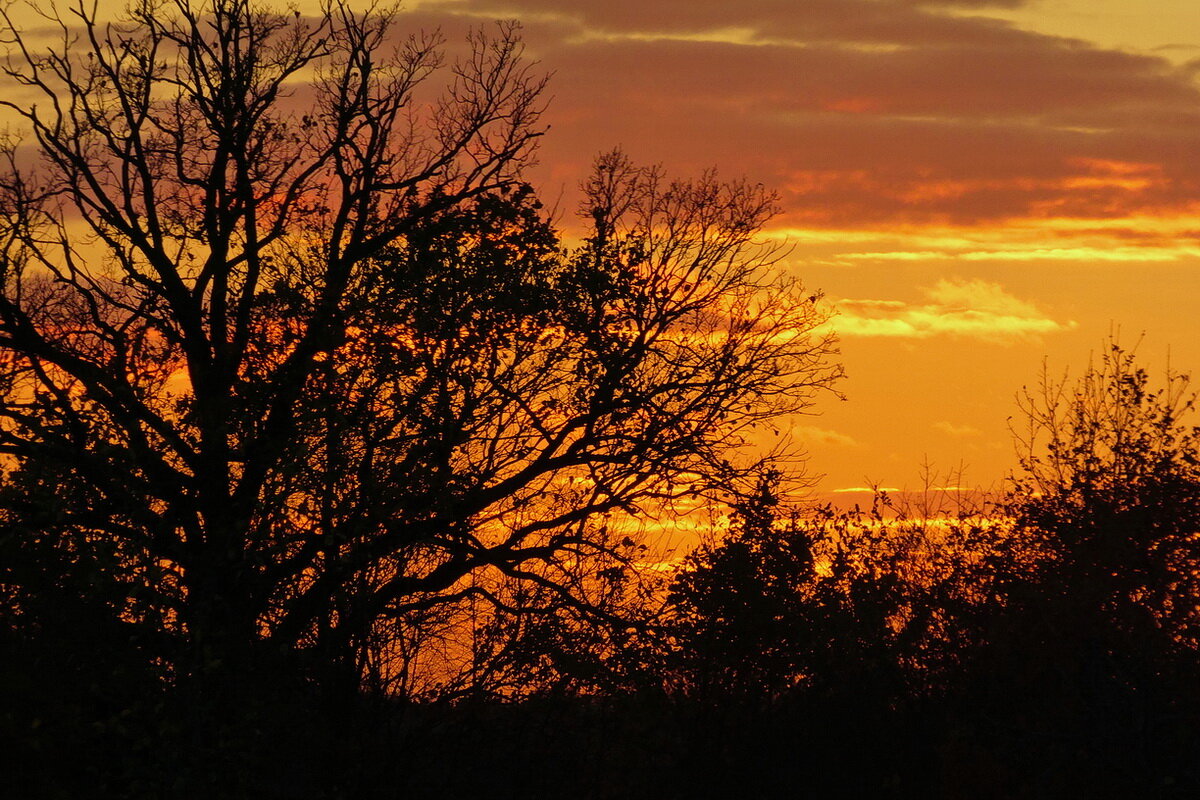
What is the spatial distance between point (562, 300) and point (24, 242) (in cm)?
1031

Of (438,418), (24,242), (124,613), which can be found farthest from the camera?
(24,242)

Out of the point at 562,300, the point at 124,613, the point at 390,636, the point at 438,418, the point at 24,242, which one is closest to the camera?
the point at 124,613

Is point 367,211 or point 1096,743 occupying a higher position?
point 367,211

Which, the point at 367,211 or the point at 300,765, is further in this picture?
the point at 367,211

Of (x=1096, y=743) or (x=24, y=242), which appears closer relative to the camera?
(x=1096, y=743)

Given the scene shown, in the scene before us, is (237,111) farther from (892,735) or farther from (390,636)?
(892,735)

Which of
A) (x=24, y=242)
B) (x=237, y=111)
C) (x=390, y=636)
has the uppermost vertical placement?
(x=237, y=111)

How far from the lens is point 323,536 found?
17.8 metres

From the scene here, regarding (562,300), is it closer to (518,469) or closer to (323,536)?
(518,469)

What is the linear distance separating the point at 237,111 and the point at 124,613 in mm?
12619

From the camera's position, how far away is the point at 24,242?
25438mm

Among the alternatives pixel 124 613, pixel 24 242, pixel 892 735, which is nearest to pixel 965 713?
pixel 892 735

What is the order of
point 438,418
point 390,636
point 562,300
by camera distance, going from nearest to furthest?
point 390,636 → point 438,418 → point 562,300

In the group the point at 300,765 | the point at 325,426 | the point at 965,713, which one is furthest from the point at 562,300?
the point at 965,713
